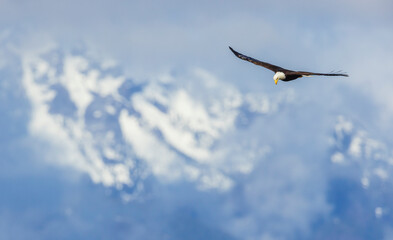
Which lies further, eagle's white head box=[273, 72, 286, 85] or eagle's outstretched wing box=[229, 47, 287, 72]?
eagle's outstretched wing box=[229, 47, 287, 72]

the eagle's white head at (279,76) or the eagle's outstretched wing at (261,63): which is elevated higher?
the eagle's outstretched wing at (261,63)

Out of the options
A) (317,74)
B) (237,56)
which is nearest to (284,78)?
(317,74)

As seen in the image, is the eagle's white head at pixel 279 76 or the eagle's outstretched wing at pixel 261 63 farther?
the eagle's outstretched wing at pixel 261 63

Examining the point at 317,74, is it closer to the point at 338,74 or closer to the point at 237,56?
the point at 338,74

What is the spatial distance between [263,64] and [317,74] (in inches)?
436

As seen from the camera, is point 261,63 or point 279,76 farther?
point 261,63

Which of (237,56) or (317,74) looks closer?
(317,74)

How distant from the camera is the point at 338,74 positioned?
62.9 m

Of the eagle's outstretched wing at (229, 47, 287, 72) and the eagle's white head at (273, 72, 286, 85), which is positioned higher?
the eagle's outstretched wing at (229, 47, 287, 72)

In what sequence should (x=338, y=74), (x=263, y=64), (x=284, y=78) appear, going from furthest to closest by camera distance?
(x=263, y=64), (x=284, y=78), (x=338, y=74)

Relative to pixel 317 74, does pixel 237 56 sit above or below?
above

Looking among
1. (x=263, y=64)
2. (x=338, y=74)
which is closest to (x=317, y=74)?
(x=338, y=74)

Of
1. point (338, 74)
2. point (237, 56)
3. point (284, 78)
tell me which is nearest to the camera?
point (338, 74)

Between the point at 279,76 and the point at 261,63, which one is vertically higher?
the point at 261,63
